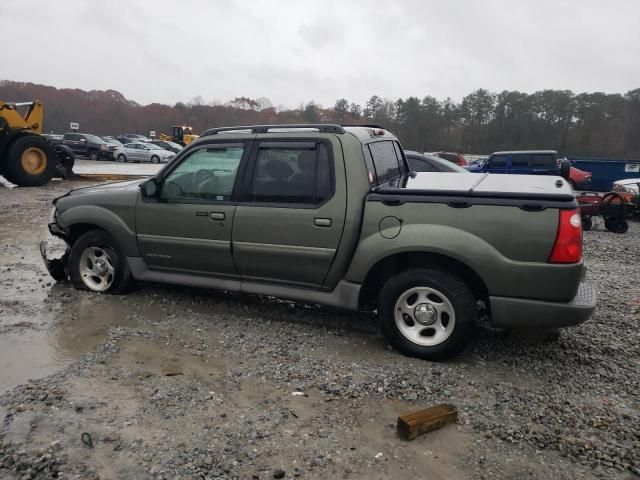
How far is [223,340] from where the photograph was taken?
418 cm

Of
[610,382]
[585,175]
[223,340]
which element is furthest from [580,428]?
[585,175]

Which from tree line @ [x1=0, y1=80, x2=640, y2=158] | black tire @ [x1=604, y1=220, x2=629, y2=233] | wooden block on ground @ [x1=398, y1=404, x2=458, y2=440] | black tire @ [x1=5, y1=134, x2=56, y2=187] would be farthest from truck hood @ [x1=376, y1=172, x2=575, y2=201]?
tree line @ [x1=0, y1=80, x2=640, y2=158]

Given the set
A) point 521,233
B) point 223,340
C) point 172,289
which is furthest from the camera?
point 172,289

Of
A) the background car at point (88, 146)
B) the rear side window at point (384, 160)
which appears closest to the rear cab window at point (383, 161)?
the rear side window at point (384, 160)

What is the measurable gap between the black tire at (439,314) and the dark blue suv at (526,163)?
14.0 m

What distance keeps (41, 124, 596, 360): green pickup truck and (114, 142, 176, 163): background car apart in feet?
95.7

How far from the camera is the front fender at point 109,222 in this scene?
16.1 ft

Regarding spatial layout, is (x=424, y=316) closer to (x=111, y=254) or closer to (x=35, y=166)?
(x=111, y=254)

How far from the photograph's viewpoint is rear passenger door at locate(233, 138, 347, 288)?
402cm

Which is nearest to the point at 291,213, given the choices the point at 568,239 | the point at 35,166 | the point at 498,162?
the point at 568,239

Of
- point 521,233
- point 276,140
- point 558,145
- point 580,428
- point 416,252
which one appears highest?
point 558,145

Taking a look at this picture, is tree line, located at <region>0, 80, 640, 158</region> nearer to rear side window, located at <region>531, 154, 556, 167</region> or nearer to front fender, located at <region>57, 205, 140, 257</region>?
rear side window, located at <region>531, 154, 556, 167</region>

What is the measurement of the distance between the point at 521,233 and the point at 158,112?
106376 millimetres

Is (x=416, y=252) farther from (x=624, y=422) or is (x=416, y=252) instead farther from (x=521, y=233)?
(x=624, y=422)
